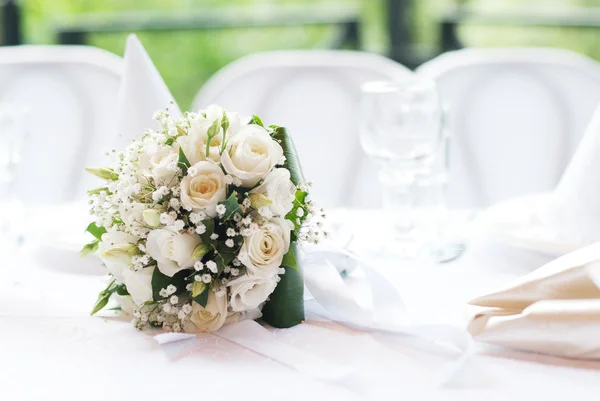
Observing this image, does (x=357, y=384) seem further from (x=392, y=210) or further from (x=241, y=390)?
(x=392, y=210)

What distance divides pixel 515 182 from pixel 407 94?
79 cm

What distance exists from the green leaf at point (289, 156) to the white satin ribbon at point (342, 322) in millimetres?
106

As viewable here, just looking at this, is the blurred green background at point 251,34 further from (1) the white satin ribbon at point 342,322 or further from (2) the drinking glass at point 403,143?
(1) the white satin ribbon at point 342,322

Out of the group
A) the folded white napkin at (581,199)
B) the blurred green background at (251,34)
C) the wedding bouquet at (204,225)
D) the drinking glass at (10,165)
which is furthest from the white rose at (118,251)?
the blurred green background at (251,34)

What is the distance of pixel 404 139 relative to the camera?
4.06 feet

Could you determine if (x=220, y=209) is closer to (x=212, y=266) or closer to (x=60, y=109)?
(x=212, y=266)

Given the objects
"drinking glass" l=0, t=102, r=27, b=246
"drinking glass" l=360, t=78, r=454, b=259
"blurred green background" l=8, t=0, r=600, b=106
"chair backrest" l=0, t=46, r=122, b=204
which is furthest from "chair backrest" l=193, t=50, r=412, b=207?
"blurred green background" l=8, t=0, r=600, b=106

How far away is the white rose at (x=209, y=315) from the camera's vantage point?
86cm

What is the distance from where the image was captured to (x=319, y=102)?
6.59 ft

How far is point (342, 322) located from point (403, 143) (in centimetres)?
42

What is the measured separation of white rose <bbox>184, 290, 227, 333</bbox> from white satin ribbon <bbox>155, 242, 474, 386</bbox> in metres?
0.01

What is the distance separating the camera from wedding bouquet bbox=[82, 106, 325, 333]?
2.72ft

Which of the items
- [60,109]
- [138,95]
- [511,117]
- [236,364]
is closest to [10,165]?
[138,95]

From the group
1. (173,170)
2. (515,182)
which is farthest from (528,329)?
(515,182)
